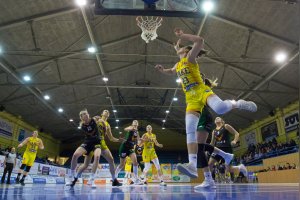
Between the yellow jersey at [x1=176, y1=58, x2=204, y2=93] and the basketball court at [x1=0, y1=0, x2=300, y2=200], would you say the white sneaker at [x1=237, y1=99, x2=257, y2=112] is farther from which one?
the yellow jersey at [x1=176, y1=58, x2=204, y2=93]

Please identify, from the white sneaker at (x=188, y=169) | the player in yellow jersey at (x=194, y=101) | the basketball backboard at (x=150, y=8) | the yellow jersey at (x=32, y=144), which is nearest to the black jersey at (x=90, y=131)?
the basketball backboard at (x=150, y=8)

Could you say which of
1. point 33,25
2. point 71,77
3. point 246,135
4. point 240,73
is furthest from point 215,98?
point 246,135

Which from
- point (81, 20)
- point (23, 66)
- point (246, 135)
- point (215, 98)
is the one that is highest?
point (81, 20)

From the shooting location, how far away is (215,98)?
3.86m

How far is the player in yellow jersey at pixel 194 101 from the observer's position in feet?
12.5

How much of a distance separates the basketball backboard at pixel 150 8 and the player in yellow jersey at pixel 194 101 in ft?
5.93

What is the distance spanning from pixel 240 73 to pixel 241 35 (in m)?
4.78

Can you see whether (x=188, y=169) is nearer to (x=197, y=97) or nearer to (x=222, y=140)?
(x=197, y=97)

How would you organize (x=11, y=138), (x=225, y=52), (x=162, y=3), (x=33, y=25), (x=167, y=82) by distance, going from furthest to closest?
1. (x=11, y=138)
2. (x=167, y=82)
3. (x=225, y=52)
4. (x=33, y=25)
5. (x=162, y=3)

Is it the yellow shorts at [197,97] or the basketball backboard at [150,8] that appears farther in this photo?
the basketball backboard at [150,8]

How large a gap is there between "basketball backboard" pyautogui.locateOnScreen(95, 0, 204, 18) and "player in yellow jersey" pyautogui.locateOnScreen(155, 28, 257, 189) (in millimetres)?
1808

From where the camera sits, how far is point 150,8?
596 centimetres

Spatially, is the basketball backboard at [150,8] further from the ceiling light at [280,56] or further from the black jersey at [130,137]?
the ceiling light at [280,56]

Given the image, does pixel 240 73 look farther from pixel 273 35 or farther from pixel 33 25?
pixel 33 25
